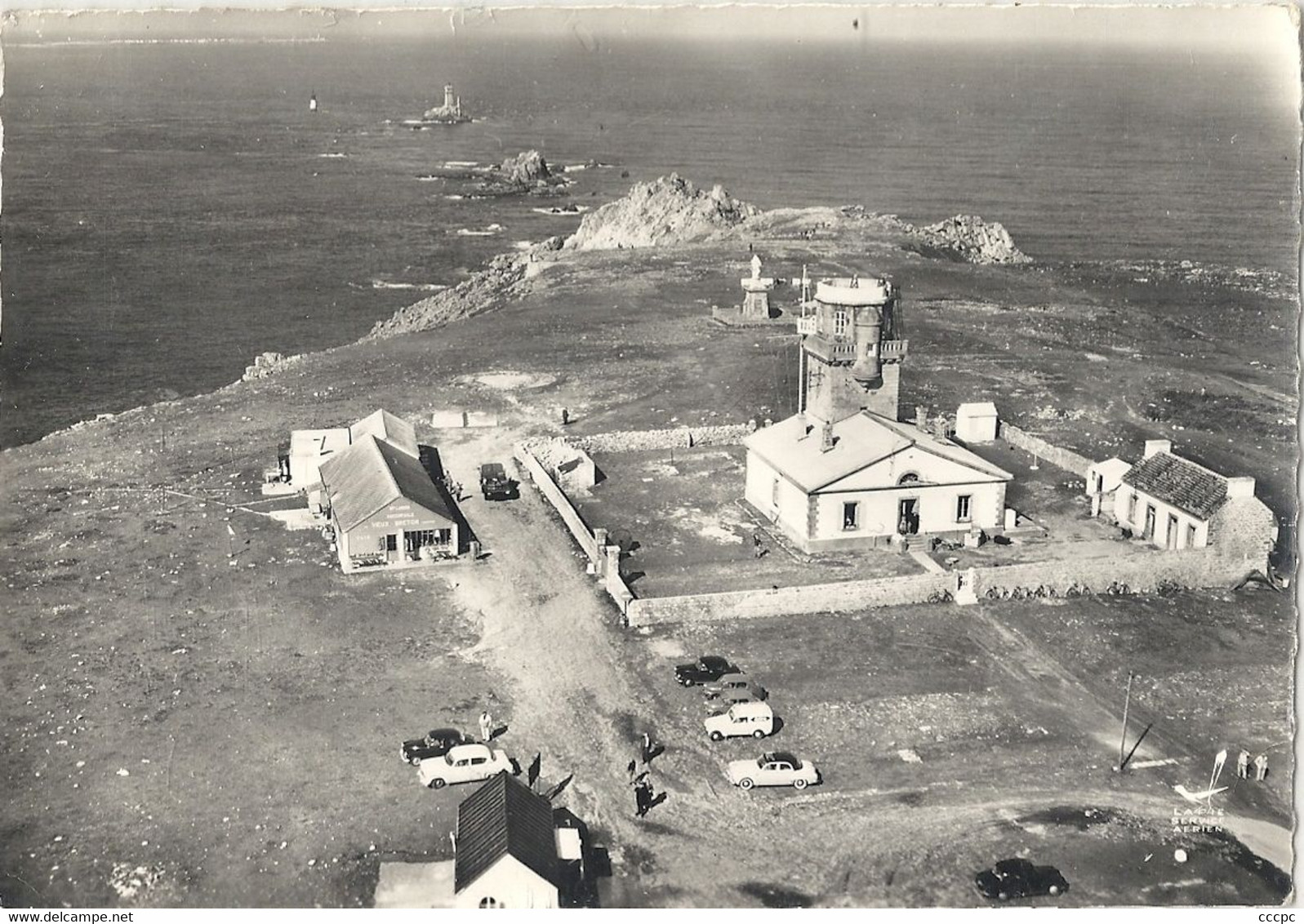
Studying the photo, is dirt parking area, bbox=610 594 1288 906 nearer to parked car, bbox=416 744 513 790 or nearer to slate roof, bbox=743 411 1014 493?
parked car, bbox=416 744 513 790

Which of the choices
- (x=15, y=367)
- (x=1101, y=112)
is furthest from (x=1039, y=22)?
(x=1101, y=112)

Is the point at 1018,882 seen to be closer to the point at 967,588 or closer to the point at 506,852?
the point at 506,852

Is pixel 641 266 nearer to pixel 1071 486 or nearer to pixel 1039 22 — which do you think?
pixel 1071 486

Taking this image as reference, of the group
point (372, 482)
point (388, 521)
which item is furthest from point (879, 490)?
point (372, 482)

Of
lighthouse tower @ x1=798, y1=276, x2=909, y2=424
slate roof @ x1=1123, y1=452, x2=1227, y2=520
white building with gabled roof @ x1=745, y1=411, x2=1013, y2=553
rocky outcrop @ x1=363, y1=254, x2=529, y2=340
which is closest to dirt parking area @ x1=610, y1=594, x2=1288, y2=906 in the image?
white building with gabled roof @ x1=745, y1=411, x2=1013, y2=553

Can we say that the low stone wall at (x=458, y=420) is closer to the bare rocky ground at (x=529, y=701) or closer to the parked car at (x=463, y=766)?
the bare rocky ground at (x=529, y=701)

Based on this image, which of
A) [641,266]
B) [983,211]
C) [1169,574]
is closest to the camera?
[1169,574]
